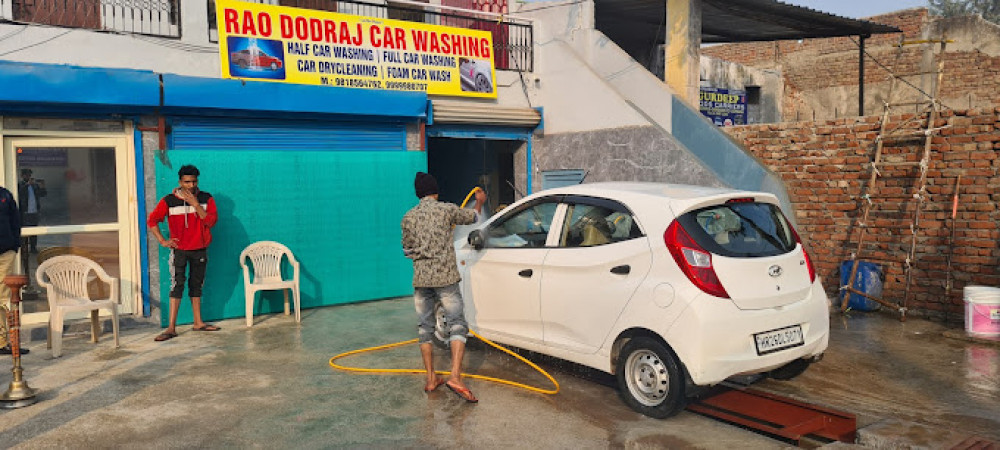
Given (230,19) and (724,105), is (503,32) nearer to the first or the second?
(230,19)

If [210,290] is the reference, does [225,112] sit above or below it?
above

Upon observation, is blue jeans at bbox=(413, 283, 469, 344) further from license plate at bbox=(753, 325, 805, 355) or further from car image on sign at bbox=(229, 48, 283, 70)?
car image on sign at bbox=(229, 48, 283, 70)

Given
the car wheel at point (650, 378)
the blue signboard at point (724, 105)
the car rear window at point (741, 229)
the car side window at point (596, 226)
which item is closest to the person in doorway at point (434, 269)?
the car side window at point (596, 226)

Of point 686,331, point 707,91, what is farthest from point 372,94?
point 707,91

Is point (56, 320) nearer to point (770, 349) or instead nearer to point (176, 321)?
point (176, 321)

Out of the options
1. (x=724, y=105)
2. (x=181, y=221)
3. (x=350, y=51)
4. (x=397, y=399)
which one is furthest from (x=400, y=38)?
(x=724, y=105)

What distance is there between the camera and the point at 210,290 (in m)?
9.10

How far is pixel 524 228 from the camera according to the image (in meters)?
6.66

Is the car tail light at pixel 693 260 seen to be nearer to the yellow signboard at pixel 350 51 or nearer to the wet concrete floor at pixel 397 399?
the wet concrete floor at pixel 397 399

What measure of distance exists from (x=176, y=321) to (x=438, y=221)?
187 inches

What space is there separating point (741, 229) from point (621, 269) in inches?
35.8

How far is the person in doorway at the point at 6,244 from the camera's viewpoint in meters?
7.16

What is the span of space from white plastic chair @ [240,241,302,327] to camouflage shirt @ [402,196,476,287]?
3650 millimetres

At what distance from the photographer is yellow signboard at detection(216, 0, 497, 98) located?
9.39 meters
